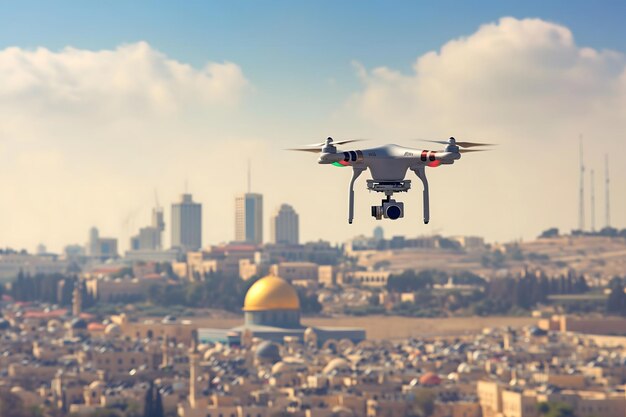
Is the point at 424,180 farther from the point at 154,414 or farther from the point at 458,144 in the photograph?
the point at 154,414

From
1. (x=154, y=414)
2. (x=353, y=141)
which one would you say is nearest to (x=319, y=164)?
(x=353, y=141)

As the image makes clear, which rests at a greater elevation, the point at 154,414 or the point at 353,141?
the point at 353,141

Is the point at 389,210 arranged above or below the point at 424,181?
below

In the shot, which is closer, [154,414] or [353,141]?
[353,141]
